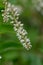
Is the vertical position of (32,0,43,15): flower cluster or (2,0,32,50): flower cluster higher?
(32,0,43,15): flower cluster

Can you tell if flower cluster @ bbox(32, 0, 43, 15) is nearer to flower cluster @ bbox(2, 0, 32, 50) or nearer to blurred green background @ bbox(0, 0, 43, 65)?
blurred green background @ bbox(0, 0, 43, 65)

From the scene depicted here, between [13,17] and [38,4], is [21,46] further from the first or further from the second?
[38,4]

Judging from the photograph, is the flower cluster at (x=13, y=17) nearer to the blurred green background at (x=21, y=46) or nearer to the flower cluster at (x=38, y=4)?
the blurred green background at (x=21, y=46)

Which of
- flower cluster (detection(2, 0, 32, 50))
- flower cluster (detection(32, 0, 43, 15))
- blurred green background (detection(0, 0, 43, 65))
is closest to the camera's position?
flower cluster (detection(2, 0, 32, 50))

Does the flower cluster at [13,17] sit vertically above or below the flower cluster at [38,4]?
below

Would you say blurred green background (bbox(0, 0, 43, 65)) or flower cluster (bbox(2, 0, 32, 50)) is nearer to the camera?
flower cluster (bbox(2, 0, 32, 50))

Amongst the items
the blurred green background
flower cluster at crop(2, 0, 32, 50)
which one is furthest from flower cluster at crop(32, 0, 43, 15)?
flower cluster at crop(2, 0, 32, 50)

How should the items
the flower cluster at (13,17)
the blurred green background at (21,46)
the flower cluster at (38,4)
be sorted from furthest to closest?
the flower cluster at (38,4), the blurred green background at (21,46), the flower cluster at (13,17)

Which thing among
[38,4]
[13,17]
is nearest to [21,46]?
[13,17]

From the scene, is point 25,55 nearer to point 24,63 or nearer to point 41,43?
point 24,63

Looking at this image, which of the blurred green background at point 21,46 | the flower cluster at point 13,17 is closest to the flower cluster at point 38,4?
the blurred green background at point 21,46
